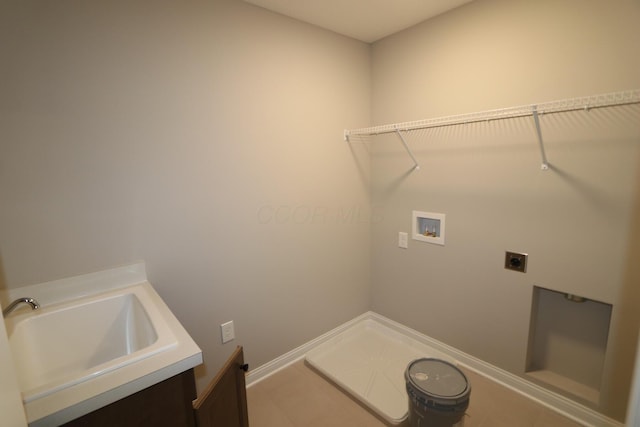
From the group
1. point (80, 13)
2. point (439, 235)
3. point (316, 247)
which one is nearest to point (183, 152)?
point (80, 13)

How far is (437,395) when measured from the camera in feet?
4.58

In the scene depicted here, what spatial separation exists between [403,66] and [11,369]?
2393 millimetres

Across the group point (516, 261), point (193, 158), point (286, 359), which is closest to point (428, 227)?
point (516, 261)

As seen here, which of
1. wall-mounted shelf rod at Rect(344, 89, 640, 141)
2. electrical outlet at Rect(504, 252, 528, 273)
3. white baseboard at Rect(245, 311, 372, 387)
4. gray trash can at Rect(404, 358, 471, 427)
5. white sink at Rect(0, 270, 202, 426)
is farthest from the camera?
white baseboard at Rect(245, 311, 372, 387)

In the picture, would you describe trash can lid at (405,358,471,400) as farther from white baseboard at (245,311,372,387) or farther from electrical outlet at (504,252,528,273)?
white baseboard at (245,311,372,387)

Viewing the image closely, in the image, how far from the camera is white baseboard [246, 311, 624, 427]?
162cm

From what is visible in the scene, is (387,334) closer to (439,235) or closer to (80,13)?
(439,235)

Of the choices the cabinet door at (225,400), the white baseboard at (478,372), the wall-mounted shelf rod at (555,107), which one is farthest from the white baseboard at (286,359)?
the wall-mounted shelf rod at (555,107)

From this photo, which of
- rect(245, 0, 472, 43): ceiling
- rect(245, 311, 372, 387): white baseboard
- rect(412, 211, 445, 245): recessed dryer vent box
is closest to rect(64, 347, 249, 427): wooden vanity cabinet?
rect(245, 311, 372, 387): white baseboard

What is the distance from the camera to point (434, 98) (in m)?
2.02

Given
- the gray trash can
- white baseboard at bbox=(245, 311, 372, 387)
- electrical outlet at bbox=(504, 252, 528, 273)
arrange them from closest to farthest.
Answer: the gray trash can
electrical outlet at bbox=(504, 252, 528, 273)
white baseboard at bbox=(245, 311, 372, 387)

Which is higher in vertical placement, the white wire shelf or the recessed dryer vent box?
the white wire shelf

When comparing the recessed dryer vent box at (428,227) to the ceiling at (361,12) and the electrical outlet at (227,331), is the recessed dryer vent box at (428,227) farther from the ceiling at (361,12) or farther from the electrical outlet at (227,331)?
the electrical outlet at (227,331)

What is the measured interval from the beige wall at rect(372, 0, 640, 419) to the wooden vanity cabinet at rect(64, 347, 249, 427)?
1604 mm
